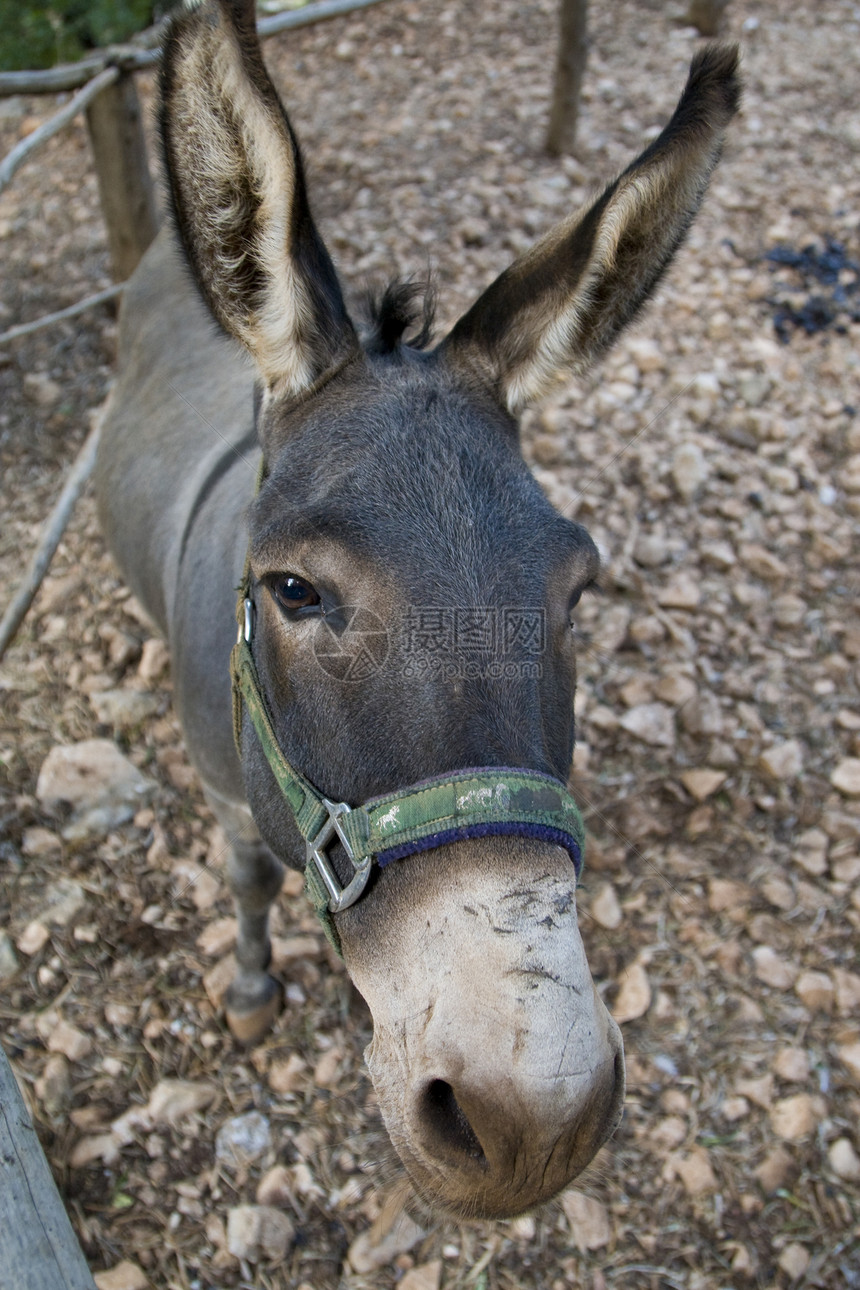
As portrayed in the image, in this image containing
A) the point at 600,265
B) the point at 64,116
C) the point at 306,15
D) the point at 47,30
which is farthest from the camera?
the point at 47,30

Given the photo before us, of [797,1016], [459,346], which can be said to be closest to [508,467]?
[459,346]

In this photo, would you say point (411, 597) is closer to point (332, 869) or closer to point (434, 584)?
point (434, 584)

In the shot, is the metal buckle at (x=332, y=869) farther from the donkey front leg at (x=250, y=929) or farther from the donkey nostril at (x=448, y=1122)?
the donkey front leg at (x=250, y=929)

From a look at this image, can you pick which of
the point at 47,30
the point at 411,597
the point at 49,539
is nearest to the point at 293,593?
the point at 411,597

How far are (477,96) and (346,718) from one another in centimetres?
713

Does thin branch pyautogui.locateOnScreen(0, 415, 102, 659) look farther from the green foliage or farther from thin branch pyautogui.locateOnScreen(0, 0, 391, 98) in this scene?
the green foliage

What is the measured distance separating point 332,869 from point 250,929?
165 cm

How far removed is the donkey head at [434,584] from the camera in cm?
135

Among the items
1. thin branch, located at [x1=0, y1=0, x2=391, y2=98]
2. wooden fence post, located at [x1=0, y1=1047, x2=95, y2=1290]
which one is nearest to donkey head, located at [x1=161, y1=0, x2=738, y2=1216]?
wooden fence post, located at [x1=0, y1=1047, x2=95, y2=1290]

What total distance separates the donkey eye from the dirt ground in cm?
121

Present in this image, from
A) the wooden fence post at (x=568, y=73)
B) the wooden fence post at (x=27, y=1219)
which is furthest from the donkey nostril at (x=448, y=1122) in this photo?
the wooden fence post at (x=568, y=73)

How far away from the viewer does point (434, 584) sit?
162 centimetres

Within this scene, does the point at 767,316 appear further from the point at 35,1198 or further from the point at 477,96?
the point at 35,1198

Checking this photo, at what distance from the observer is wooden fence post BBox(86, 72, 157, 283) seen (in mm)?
4699
